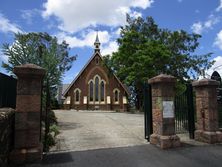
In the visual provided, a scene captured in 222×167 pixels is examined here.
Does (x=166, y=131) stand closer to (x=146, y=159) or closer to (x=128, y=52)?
(x=146, y=159)

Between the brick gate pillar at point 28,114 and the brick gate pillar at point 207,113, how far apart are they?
244 inches

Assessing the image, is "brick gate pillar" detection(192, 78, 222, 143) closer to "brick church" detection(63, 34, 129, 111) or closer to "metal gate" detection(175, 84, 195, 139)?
"metal gate" detection(175, 84, 195, 139)

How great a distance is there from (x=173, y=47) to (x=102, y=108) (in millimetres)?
14972

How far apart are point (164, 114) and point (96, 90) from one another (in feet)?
112

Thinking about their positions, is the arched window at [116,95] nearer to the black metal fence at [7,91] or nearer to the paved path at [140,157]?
the paved path at [140,157]

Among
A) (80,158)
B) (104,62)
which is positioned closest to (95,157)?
(80,158)

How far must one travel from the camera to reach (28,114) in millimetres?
7305

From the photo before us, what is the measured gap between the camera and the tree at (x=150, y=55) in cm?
2969

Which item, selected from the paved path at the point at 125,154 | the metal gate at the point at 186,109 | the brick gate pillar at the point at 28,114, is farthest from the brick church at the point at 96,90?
the brick gate pillar at the point at 28,114

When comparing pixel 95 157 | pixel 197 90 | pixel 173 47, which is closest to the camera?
pixel 95 157

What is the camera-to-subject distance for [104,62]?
4103 cm

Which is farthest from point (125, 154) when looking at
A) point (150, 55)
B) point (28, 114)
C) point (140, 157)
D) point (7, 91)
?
point (150, 55)

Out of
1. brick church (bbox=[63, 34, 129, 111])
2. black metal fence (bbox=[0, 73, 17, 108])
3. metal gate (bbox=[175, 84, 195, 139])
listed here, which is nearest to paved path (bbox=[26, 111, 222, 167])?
metal gate (bbox=[175, 84, 195, 139])

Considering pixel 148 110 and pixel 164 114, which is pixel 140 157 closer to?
pixel 164 114
